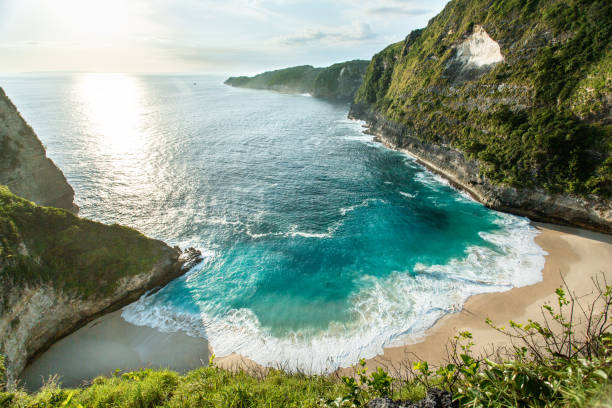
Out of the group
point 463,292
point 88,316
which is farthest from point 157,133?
point 463,292

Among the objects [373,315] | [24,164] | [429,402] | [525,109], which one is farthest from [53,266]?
[525,109]

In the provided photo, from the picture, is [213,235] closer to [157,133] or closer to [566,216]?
[566,216]

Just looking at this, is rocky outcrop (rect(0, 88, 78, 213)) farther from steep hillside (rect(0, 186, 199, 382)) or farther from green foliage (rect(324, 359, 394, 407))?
green foliage (rect(324, 359, 394, 407))

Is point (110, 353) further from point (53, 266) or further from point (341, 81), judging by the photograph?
point (341, 81)

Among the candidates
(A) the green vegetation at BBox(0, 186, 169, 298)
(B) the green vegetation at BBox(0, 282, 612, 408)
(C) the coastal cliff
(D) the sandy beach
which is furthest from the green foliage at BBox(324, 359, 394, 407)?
(A) the green vegetation at BBox(0, 186, 169, 298)

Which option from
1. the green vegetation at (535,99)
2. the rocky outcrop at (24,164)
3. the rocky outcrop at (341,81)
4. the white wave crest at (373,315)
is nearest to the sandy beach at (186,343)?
the white wave crest at (373,315)

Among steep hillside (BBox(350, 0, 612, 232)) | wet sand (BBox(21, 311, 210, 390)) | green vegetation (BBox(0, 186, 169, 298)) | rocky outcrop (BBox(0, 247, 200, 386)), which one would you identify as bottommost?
wet sand (BBox(21, 311, 210, 390))
